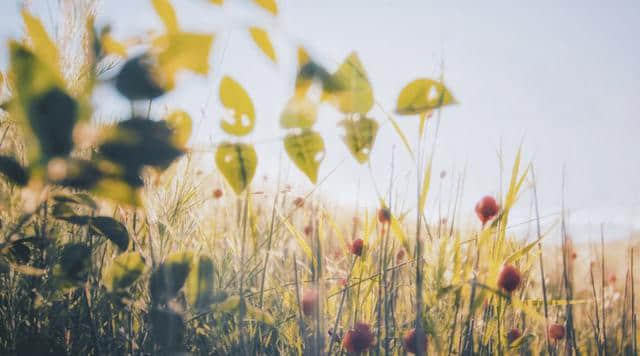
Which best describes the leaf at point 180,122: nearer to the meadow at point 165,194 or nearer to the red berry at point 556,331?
the meadow at point 165,194

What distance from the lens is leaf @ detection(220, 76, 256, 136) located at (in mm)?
314

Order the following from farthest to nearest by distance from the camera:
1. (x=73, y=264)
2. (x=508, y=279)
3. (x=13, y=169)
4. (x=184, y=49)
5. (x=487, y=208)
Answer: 1. (x=487, y=208)
2. (x=508, y=279)
3. (x=73, y=264)
4. (x=13, y=169)
5. (x=184, y=49)

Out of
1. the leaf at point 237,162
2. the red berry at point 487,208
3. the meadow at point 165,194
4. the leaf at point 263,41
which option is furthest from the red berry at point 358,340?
the leaf at point 263,41

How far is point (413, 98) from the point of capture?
1.12 ft

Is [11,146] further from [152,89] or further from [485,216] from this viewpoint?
[485,216]

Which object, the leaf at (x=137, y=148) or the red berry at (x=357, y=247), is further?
the red berry at (x=357, y=247)

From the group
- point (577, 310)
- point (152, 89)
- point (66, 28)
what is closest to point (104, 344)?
point (66, 28)

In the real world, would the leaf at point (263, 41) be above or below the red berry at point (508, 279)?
above

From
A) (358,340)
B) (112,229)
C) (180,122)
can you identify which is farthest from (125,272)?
(358,340)

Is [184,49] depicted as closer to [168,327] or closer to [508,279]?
[168,327]

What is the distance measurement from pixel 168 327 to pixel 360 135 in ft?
0.84

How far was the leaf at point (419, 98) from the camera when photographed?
0.34 metres

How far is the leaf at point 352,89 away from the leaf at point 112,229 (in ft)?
0.88

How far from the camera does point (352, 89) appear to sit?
1.01 feet
